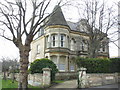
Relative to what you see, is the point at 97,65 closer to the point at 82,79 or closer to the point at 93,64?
the point at 93,64

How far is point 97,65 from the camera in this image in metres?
14.7

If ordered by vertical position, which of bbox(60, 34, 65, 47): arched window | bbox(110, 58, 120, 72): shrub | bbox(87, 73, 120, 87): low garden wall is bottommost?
bbox(87, 73, 120, 87): low garden wall

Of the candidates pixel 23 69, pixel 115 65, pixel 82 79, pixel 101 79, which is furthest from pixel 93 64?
pixel 23 69

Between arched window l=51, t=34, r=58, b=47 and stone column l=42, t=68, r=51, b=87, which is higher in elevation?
arched window l=51, t=34, r=58, b=47

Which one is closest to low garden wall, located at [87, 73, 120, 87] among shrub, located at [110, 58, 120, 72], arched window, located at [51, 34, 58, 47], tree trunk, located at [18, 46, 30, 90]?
shrub, located at [110, 58, 120, 72]

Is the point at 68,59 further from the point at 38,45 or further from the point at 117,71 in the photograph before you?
the point at 117,71

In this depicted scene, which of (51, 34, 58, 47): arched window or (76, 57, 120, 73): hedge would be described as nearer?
(76, 57, 120, 73): hedge

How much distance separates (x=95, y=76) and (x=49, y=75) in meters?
4.53

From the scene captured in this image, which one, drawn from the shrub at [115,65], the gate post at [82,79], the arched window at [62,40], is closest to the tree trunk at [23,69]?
the gate post at [82,79]

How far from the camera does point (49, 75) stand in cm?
1364

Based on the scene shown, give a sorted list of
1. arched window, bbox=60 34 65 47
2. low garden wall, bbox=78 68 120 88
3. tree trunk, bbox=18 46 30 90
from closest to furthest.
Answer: tree trunk, bbox=18 46 30 90
low garden wall, bbox=78 68 120 88
arched window, bbox=60 34 65 47

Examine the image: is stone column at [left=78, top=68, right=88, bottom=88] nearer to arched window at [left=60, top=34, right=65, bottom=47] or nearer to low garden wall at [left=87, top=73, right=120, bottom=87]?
low garden wall at [left=87, top=73, right=120, bottom=87]

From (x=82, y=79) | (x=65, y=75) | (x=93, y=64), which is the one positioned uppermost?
(x=93, y=64)

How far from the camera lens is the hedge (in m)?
14.4
